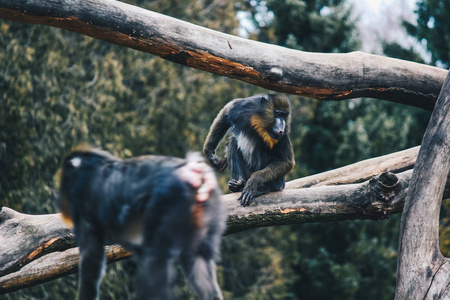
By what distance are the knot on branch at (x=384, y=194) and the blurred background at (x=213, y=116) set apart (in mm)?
2539

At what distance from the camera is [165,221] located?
2660 millimetres

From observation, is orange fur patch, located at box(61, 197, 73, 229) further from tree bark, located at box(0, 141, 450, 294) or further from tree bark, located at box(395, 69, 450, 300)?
tree bark, located at box(395, 69, 450, 300)

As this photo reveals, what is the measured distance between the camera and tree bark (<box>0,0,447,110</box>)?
11.4 feet

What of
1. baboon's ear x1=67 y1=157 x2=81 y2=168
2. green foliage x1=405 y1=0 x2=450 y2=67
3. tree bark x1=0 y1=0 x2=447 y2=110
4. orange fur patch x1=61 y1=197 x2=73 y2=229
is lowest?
orange fur patch x1=61 y1=197 x2=73 y2=229

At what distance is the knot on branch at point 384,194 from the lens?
3.93 m

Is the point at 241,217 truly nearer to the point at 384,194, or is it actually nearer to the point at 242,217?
the point at 242,217

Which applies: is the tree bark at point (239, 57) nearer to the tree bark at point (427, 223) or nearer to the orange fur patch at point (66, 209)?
the tree bark at point (427, 223)

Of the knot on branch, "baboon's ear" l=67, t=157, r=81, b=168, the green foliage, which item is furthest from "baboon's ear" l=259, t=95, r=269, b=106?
the green foliage

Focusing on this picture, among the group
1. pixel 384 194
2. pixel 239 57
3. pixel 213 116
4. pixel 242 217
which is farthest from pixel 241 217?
pixel 213 116

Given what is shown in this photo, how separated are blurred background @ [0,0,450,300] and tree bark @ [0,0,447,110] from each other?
2678mm

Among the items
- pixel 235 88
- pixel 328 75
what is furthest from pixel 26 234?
pixel 235 88

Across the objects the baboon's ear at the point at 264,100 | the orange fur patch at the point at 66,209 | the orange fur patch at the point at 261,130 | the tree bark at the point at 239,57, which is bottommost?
the orange fur patch at the point at 66,209

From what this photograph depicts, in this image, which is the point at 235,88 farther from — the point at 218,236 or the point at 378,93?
the point at 218,236

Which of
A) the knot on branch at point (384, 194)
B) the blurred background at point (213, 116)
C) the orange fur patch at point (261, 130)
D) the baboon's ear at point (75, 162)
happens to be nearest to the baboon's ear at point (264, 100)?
the orange fur patch at point (261, 130)
